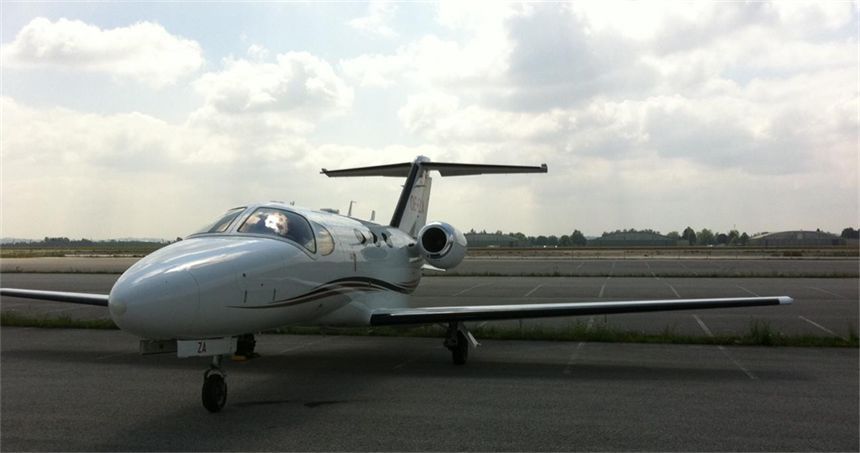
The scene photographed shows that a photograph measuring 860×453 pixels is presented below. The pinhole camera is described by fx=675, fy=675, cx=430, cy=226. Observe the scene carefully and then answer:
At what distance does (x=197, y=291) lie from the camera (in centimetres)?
721

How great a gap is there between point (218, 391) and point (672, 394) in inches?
224

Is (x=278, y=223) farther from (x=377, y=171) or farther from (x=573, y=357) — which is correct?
(x=377, y=171)

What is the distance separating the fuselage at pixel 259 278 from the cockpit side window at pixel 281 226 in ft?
0.05

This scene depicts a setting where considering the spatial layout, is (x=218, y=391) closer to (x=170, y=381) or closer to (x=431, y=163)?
(x=170, y=381)

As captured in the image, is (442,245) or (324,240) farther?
(442,245)

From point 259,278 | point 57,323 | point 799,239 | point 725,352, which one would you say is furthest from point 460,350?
point 799,239

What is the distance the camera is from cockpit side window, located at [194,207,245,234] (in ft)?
29.0

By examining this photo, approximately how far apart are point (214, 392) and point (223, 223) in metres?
2.30

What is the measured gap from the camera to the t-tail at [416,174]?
15.7m

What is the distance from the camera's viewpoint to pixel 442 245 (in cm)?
1371

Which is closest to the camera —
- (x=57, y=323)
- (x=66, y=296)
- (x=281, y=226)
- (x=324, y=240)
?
(x=281, y=226)

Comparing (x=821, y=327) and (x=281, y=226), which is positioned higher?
(x=281, y=226)

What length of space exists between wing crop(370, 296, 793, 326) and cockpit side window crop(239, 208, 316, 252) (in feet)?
7.05

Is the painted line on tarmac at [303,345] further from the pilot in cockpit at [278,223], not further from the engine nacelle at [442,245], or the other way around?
the pilot in cockpit at [278,223]
